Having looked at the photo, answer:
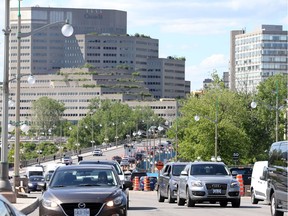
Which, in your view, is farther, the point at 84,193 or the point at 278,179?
the point at 278,179

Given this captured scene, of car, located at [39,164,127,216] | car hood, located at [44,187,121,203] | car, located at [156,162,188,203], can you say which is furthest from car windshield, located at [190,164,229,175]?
car hood, located at [44,187,121,203]

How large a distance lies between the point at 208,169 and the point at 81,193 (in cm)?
1509

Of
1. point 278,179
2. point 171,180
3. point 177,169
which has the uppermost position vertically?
point 278,179

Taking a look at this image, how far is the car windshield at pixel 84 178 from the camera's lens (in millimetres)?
23906

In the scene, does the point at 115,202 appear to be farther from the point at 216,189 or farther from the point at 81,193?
the point at 216,189

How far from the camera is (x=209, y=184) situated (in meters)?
36.0

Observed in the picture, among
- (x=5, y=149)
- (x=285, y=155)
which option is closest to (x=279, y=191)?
(x=285, y=155)

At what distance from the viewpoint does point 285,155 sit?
26.6 meters

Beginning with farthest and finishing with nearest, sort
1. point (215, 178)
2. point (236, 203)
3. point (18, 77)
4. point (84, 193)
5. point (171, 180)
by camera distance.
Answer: point (18, 77) → point (171, 180) → point (236, 203) → point (215, 178) → point (84, 193)

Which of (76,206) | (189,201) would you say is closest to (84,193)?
(76,206)

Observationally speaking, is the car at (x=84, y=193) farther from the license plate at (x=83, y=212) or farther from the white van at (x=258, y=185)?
the white van at (x=258, y=185)

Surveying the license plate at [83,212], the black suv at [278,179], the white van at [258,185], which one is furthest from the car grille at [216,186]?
the license plate at [83,212]

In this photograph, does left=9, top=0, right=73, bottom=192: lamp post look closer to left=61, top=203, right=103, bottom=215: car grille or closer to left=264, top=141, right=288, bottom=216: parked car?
left=264, top=141, right=288, bottom=216: parked car

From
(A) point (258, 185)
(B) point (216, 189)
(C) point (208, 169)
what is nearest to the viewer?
(B) point (216, 189)
